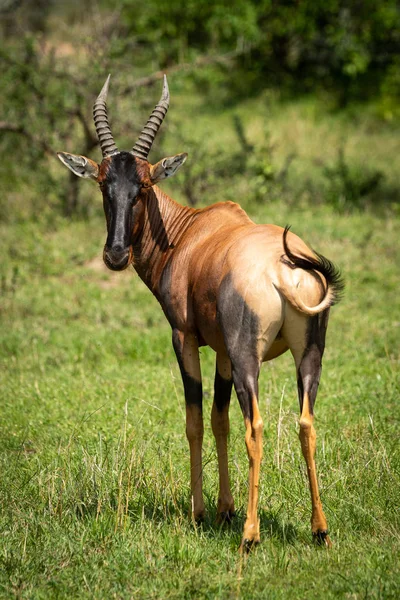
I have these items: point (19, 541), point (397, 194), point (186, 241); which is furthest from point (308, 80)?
point (19, 541)

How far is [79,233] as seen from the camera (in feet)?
44.7

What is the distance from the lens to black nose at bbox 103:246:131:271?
5.54m

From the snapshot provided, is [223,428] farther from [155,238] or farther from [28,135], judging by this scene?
[28,135]

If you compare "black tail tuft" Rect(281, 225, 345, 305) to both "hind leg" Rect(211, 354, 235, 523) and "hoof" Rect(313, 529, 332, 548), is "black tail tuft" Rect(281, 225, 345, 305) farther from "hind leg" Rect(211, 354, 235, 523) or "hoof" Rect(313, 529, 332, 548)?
"hoof" Rect(313, 529, 332, 548)

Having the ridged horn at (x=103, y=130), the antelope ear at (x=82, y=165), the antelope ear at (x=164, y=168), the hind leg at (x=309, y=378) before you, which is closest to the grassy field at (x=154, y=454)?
the hind leg at (x=309, y=378)

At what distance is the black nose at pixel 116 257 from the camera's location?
5539mm

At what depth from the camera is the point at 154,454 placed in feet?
20.4

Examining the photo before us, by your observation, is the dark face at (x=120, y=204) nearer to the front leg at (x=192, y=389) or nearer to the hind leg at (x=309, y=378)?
the front leg at (x=192, y=389)

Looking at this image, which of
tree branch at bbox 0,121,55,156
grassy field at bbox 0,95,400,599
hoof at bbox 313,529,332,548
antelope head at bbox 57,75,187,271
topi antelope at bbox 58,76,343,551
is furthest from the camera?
tree branch at bbox 0,121,55,156

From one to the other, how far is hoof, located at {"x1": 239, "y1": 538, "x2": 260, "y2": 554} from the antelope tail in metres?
1.29

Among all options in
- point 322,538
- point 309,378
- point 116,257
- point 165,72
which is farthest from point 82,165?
point 165,72

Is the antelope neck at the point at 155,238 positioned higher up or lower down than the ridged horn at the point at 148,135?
lower down

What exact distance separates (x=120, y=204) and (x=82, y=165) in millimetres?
663

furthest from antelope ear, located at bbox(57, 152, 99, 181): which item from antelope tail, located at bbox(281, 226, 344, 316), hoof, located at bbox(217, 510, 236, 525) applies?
hoof, located at bbox(217, 510, 236, 525)
